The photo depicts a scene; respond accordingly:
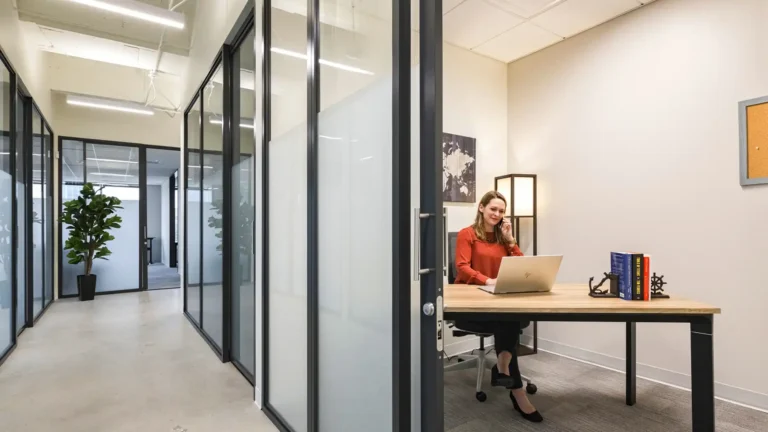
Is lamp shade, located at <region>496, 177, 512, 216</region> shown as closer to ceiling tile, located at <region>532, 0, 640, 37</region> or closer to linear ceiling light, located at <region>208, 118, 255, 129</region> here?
ceiling tile, located at <region>532, 0, 640, 37</region>

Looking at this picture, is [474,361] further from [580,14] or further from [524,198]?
[580,14]

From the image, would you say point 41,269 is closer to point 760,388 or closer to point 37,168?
point 37,168

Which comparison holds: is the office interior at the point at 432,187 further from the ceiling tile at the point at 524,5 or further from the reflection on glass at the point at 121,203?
the reflection on glass at the point at 121,203

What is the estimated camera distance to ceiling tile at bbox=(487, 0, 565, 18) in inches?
130

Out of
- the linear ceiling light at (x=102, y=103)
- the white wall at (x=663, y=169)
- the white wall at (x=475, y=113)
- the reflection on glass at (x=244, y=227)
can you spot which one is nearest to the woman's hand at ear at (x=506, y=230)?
the white wall at (x=475, y=113)

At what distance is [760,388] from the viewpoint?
277cm

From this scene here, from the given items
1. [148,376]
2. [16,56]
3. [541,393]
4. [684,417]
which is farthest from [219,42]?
[684,417]

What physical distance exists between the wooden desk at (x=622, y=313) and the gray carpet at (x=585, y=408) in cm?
82

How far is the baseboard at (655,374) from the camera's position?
2.80 meters

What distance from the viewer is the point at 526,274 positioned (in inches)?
91.0

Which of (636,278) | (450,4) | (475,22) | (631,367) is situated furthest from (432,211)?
(475,22)

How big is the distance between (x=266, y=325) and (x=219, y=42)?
2947 mm

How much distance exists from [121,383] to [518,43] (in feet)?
15.6

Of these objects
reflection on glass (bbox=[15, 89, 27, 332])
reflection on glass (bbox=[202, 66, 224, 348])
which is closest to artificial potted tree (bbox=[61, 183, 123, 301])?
reflection on glass (bbox=[15, 89, 27, 332])
